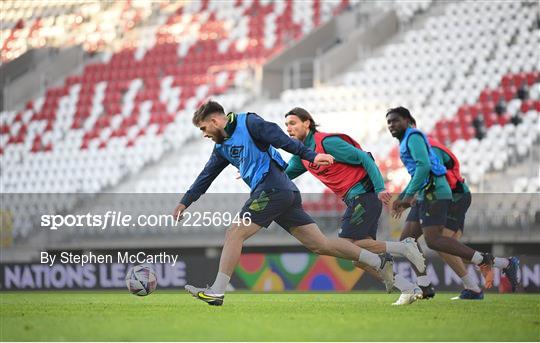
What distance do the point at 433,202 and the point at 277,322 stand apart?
2.84 metres

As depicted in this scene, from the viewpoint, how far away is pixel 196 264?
16.2m

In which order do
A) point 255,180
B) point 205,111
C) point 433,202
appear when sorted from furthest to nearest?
1. point 433,202
2. point 255,180
3. point 205,111

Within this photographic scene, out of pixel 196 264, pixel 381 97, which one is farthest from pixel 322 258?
pixel 381 97

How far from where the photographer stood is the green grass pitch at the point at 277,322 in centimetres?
680

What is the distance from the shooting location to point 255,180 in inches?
350

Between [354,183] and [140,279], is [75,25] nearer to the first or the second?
[140,279]

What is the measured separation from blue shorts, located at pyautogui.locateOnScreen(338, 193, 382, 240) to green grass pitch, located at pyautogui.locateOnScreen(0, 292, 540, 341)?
660mm

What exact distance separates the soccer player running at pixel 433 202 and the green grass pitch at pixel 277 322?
1.48 ft

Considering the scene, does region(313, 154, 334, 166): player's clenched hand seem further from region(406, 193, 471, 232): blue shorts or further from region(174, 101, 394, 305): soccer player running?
region(406, 193, 471, 232): blue shorts

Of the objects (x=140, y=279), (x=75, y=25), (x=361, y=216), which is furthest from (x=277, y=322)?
(x=75, y=25)

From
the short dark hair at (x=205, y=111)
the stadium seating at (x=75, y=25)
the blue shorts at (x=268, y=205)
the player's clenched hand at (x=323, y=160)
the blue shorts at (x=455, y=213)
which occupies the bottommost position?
the blue shorts at (x=455, y=213)

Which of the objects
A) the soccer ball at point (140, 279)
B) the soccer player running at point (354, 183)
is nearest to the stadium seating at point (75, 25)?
the soccer ball at point (140, 279)

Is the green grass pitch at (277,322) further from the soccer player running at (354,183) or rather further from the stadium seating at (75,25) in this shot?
the stadium seating at (75,25)

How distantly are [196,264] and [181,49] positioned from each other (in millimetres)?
13136
